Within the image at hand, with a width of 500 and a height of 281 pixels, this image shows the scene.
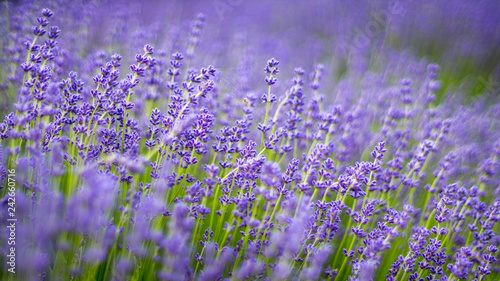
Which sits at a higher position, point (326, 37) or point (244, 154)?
point (326, 37)

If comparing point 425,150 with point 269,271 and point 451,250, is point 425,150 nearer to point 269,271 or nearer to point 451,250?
point 451,250

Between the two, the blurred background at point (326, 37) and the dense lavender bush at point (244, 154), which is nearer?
the dense lavender bush at point (244, 154)

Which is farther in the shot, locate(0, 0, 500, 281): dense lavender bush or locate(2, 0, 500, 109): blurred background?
locate(2, 0, 500, 109): blurred background

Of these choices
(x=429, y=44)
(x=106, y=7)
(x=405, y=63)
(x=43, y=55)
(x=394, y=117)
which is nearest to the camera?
(x=43, y=55)

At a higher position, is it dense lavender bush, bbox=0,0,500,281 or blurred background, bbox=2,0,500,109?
blurred background, bbox=2,0,500,109

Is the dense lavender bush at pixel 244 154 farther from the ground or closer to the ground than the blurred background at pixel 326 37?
closer to the ground

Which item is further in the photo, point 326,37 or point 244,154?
point 326,37

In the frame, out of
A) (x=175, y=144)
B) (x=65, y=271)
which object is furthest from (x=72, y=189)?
(x=175, y=144)

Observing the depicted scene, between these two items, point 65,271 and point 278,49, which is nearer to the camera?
point 65,271
